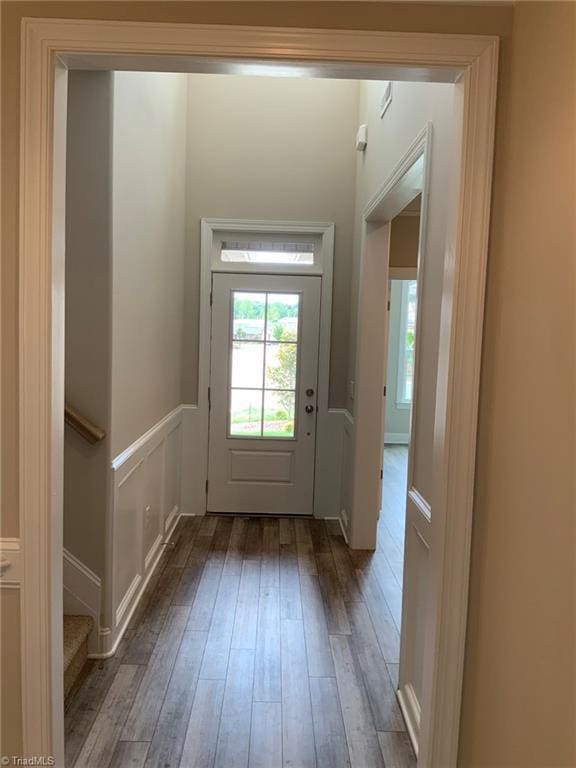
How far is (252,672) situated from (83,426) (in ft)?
4.42

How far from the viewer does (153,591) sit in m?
3.27

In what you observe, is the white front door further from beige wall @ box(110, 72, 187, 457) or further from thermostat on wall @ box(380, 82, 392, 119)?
thermostat on wall @ box(380, 82, 392, 119)

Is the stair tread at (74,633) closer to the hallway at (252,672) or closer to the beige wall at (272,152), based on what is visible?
the hallway at (252,672)

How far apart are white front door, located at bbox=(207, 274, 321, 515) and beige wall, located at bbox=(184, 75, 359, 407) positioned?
463 mm

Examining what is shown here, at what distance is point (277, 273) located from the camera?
14.8 feet

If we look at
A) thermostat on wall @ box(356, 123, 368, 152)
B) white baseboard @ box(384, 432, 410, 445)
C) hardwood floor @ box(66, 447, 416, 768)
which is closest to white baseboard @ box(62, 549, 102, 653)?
hardwood floor @ box(66, 447, 416, 768)

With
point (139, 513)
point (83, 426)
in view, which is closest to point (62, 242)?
point (83, 426)

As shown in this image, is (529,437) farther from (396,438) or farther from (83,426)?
(396,438)

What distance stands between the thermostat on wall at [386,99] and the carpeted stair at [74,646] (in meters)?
3.07

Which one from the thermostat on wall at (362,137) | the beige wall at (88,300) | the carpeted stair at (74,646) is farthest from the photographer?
the thermostat on wall at (362,137)

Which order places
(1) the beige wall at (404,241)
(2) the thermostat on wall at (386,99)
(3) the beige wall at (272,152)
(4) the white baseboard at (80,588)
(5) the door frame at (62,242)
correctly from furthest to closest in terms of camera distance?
(1) the beige wall at (404,241)
(3) the beige wall at (272,152)
(2) the thermostat on wall at (386,99)
(4) the white baseboard at (80,588)
(5) the door frame at (62,242)

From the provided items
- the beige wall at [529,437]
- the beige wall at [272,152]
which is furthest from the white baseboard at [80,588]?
the beige wall at [272,152]

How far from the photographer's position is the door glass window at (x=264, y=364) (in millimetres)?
4559

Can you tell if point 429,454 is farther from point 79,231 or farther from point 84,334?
point 79,231
